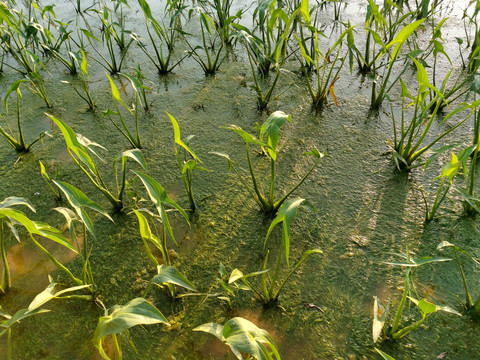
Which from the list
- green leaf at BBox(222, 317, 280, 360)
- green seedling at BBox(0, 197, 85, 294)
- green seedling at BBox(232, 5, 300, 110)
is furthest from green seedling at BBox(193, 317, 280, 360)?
green seedling at BBox(232, 5, 300, 110)

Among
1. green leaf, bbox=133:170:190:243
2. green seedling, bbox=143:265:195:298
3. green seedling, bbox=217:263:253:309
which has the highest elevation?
green leaf, bbox=133:170:190:243

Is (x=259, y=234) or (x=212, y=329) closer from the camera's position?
(x=212, y=329)

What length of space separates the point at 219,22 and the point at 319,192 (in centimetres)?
148

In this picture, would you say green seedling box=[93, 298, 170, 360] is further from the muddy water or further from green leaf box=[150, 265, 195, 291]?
the muddy water

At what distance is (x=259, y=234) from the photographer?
110cm

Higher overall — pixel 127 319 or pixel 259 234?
pixel 127 319

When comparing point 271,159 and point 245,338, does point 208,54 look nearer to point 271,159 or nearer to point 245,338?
point 271,159

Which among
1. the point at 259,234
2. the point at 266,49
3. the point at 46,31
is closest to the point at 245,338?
the point at 259,234

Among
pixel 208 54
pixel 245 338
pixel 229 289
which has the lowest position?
pixel 229 289

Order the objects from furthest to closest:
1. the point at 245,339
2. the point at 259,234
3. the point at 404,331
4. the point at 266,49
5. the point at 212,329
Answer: the point at 266,49
the point at 259,234
the point at 404,331
the point at 212,329
the point at 245,339

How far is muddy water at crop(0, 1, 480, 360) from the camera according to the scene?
0.86 m

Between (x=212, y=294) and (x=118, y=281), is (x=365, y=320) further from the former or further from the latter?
(x=118, y=281)

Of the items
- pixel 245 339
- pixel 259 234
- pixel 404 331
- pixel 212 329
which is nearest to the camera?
pixel 245 339

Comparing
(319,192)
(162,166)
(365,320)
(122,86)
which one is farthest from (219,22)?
(365,320)
